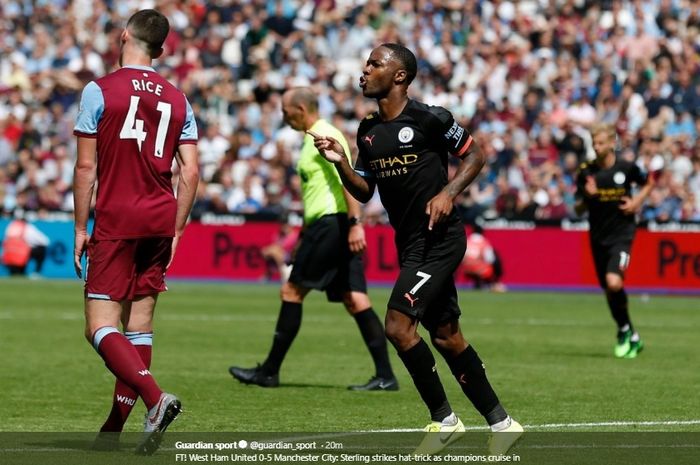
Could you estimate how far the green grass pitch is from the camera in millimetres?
10500

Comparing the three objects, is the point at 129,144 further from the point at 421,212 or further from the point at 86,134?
the point at 421,212

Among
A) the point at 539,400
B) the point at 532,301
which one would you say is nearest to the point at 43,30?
the point at 532,301

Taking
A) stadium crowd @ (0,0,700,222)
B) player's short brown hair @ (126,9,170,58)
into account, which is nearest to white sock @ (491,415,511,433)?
player's short brown hair @ (126,9,170,58)

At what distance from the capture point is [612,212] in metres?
16.6

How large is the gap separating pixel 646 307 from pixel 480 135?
8.13 m

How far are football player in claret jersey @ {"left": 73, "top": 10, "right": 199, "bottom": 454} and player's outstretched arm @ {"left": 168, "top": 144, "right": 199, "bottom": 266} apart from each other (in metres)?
0.01

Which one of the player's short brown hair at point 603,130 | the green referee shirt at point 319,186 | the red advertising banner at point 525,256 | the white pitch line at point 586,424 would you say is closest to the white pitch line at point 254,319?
the player's short brown hair at point 603,130

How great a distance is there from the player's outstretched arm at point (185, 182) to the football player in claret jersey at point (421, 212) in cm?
79

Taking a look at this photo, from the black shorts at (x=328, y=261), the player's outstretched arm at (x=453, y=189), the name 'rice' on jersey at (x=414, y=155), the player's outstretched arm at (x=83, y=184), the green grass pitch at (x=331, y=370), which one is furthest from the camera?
the black shorts at (x=328, y=261)

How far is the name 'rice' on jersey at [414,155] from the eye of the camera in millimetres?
8680

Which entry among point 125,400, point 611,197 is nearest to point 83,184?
point 125,400

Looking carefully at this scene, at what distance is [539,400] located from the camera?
11.8m
